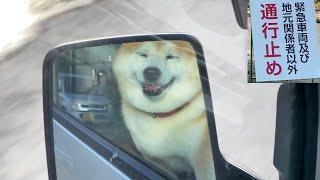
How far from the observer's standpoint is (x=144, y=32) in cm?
161

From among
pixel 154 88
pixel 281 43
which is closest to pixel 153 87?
pixel 154 88

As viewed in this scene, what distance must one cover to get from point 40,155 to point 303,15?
0.90m

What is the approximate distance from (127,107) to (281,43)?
1.68 ft

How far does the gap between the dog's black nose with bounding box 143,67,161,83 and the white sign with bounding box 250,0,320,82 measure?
12.2 inches

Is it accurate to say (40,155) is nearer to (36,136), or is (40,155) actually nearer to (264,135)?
(36,136)

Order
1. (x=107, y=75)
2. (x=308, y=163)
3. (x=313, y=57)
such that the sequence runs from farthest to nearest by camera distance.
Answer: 1. (x=308, y=163)
2. (x=313, y=57)
3. (x=107, y=75)

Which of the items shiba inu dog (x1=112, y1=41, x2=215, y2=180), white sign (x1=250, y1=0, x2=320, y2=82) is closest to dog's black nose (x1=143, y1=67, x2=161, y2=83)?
shiba inu dog (x1=112, y1=41, x2=215, y2=180)

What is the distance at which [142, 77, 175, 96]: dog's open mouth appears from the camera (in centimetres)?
162


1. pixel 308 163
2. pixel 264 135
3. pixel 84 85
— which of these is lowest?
pixel 308 163

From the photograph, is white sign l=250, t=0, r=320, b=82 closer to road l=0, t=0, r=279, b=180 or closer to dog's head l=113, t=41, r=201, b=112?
road l=0, t=0, r=279, b=180

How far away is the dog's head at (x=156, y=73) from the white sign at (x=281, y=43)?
8.6 inches

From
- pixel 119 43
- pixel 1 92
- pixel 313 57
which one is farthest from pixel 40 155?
pixel 313 57

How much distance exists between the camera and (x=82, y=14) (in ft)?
5.21

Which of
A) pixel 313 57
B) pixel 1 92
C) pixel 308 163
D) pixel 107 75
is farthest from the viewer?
pixel 308 163
